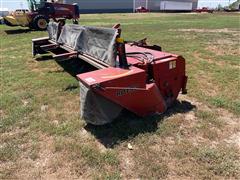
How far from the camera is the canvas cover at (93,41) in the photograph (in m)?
4.18

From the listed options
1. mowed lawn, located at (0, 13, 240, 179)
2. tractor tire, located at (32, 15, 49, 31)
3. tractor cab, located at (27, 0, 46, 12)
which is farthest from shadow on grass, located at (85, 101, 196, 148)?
tractor cab, located at (27, 0, 46, 12)

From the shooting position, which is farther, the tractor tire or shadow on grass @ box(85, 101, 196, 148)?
the tractor tire

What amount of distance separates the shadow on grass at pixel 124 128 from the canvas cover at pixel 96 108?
0.14m

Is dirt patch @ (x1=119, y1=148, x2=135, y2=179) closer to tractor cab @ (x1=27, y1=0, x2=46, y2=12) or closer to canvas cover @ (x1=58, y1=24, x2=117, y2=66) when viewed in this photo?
canvas cover @ (x1=58, y1=24, x2=117, y2=66)

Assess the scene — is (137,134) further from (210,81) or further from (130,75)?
(210,81)

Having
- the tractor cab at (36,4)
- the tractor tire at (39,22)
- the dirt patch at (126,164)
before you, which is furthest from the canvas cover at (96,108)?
the tractor cab at (36,4)

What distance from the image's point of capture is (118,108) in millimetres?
3598

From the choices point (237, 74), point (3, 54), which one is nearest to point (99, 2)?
point (3, 54)

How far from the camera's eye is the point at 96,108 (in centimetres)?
345

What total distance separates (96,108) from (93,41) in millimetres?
1918

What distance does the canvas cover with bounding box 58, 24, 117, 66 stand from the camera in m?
4.18

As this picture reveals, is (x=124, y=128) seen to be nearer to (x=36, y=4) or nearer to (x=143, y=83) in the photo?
(x=143, y=83)

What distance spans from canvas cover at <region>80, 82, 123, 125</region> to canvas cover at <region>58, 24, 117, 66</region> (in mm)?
779

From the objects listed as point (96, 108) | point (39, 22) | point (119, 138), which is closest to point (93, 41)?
point (96, 108)
